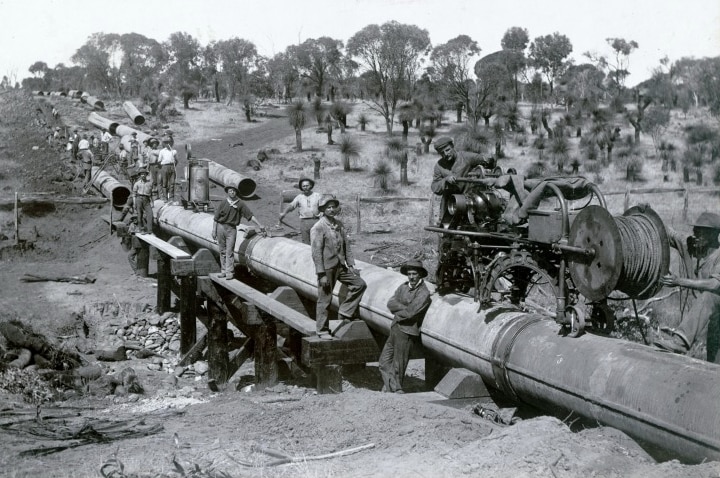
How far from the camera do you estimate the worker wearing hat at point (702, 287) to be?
6.04m

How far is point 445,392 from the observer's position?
6836 mm

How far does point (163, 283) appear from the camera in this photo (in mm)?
14086

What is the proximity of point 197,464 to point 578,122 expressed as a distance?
36.4 meters

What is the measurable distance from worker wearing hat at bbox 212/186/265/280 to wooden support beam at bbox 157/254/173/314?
2872 millimetres

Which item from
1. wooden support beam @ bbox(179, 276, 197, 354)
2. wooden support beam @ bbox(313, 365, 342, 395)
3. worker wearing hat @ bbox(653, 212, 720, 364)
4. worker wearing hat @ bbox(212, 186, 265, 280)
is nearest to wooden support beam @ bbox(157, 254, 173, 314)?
wooden support beam @ bbox(179, 276, 197, 354)

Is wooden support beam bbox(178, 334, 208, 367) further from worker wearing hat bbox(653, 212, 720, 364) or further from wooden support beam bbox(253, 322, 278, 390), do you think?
worker wearing hat bbox(653, 212, 720, 364)

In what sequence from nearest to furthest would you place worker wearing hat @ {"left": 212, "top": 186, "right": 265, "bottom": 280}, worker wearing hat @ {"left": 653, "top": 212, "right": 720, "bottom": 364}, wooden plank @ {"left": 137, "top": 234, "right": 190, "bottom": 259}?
worker wearing hat @ {"left": 653, "top": 212, "right": 720, "bottom": 364}, worker wearing hat @ {"left": 212, "top": 186, "right": 265, "bottom": 280}, wooden plank @ {"left": 137, "top": 234, "right": 190, "bottom": 259}

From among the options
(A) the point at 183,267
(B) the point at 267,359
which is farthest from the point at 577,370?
(A) the point at 183,267

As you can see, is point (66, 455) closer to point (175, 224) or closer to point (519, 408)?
point (519, 408)

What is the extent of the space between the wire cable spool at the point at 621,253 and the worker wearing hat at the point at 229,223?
636 cm

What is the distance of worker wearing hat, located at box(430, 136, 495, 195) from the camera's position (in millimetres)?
7363

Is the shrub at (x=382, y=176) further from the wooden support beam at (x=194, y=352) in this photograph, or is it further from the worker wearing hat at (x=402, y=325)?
the worker wearing hat at (x=402, y=325)

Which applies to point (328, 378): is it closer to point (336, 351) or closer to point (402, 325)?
point (336, 351)

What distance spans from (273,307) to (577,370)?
4.69m
